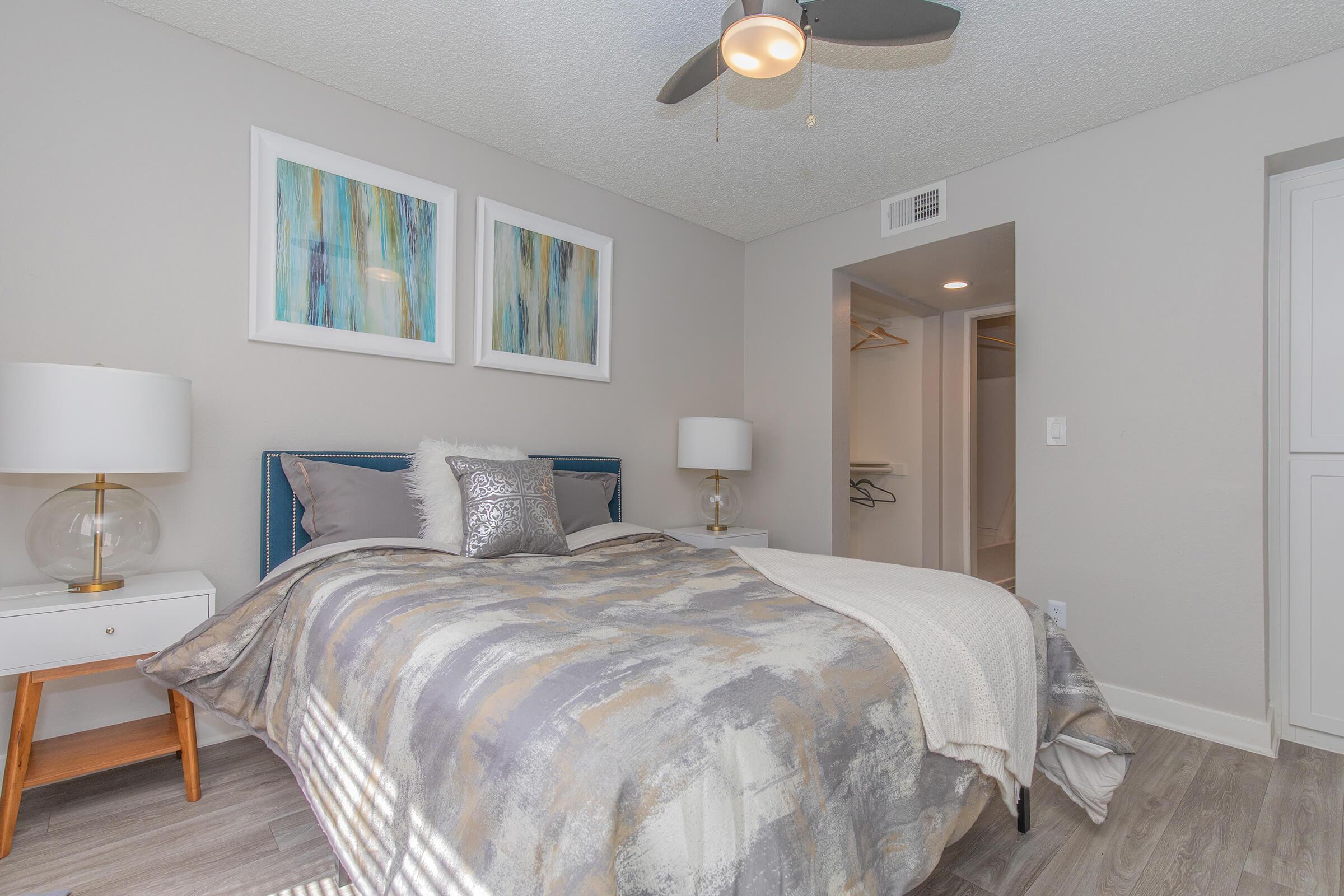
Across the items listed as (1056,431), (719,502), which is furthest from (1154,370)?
(719,502)

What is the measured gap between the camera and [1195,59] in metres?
2.46

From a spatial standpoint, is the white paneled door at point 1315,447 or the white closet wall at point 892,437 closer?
the white paneled door at point 1315,447

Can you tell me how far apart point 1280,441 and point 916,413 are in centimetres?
265

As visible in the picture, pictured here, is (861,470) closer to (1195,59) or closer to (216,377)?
(1195,59)

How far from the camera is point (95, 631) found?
1.86m

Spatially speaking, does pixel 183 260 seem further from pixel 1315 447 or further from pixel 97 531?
pixel 1315 447

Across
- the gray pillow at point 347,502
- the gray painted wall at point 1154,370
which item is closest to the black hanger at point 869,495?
the gray painted wall at point 1154,370

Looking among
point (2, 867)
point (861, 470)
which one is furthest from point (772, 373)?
point (2, 867)

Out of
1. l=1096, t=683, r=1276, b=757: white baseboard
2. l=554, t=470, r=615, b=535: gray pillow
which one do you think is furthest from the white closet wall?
l=554, t=470, r=615, b=535: gray pillow

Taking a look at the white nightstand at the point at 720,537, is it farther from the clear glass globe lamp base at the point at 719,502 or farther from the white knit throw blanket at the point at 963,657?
the white knit throw blanket at the point at 963,657

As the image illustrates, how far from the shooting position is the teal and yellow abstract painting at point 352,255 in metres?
2.57

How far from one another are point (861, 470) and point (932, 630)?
4.01 metres

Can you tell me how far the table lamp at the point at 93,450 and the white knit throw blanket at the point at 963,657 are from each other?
6.35 ft

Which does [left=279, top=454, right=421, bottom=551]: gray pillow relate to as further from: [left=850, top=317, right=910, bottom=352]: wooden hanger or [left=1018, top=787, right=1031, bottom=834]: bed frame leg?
[left=850, top=317, right=910, bottom=352]: wooden hanger
